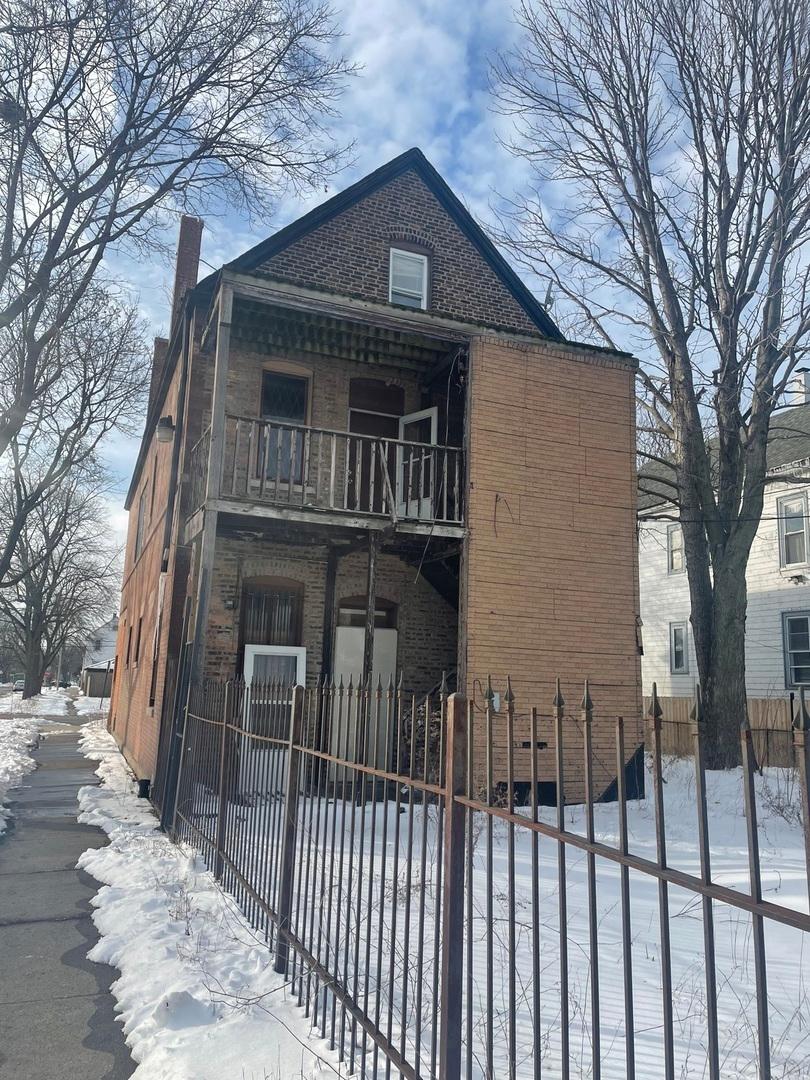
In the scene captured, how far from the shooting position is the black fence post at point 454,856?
9.11 ft

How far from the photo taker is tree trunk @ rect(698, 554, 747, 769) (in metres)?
12.8

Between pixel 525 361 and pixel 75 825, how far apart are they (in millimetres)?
9075

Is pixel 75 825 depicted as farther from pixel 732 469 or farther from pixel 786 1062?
pixel 732 469

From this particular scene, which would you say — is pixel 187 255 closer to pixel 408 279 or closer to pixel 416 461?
pixel 408 279

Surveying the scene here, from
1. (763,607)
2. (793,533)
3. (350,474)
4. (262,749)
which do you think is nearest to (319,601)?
(350,474)

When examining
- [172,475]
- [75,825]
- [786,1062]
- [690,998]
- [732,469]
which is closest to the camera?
[786,1062]

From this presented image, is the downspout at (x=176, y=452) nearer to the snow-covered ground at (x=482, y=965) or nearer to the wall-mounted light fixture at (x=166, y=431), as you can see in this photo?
the wall-mounted light fixture at (x=166, y=431)

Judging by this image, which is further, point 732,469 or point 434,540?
point 732,469

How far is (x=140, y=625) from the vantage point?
1697 centimetres

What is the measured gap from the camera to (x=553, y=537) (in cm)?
1188

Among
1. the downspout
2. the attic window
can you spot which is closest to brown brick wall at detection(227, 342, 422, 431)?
the downspout

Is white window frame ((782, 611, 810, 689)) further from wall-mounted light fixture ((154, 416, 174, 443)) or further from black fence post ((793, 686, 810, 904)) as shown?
black fence post ((793, 686, 810, 904))

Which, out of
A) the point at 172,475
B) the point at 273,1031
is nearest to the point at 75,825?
the point at 172,475

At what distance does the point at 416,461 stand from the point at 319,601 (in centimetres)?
274
